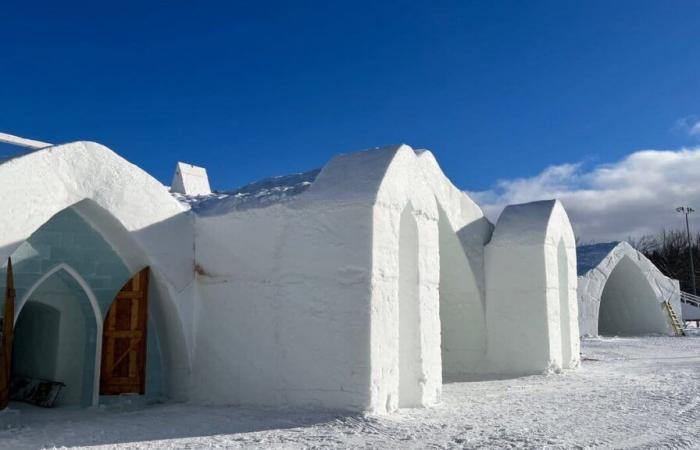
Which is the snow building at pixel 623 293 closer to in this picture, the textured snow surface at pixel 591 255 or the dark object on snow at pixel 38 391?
the textured snow surface at pixel 591 255

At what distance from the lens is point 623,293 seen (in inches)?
866

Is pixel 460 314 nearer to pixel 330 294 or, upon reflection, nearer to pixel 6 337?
pixel 330 294

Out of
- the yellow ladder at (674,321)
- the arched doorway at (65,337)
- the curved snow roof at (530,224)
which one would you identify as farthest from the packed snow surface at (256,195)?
the yellow ladder at (674,321)

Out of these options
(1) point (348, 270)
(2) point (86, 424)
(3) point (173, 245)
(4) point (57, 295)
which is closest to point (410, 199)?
(1) point (348, 270)

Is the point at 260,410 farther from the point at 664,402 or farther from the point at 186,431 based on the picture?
the point at 664,402

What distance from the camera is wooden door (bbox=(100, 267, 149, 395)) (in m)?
7.74

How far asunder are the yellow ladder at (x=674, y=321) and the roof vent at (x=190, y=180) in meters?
16.1

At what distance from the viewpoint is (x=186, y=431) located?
234 inches

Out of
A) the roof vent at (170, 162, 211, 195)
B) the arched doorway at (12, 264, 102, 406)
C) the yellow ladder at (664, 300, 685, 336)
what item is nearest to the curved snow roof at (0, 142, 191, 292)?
the arched doorway at (12, 264, 102, 406)

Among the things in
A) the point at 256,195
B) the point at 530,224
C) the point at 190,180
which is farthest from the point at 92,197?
the point at 530,224

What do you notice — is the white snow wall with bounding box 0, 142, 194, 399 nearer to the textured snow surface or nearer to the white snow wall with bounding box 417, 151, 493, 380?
the white snow wall with bounding box 417, 151, 493, 380

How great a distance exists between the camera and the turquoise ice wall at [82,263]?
734 cm

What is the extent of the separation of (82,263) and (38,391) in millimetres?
1988

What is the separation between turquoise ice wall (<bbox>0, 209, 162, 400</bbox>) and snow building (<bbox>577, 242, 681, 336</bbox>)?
14.5m
